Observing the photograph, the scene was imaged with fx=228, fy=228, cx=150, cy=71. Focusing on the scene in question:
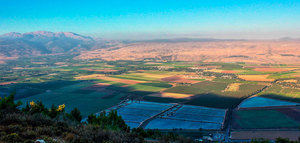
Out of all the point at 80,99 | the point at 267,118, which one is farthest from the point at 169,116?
Answer: the point at 80,99

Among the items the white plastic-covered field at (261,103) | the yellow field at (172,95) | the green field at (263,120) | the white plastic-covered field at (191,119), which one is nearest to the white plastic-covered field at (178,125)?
the white plastic-covered field at (191,119)

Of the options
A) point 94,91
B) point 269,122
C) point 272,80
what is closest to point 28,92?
point 94,91

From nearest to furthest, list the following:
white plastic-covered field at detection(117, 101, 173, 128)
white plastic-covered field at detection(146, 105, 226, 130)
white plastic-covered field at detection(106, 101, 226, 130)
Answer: white plastic-covered field at detection(146, 105, 226, 130), white plastic-covered field at detection(106, 101, 226, 130), white plastic-covered field at detection(117, 101, 173, 128)

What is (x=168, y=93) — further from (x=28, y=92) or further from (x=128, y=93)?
(x=28, y=92)

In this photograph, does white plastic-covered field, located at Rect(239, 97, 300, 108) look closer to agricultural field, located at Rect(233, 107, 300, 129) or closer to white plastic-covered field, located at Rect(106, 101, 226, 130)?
agricultural field, located at Rect(233, 107, 300, 129)

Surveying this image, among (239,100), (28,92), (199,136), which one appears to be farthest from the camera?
(28,92)

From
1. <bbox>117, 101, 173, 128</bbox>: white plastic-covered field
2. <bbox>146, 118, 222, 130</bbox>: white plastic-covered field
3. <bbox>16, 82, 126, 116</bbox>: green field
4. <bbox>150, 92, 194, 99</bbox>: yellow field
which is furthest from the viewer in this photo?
<bbox>150, 92, 194, 99</bbox>: yellow field

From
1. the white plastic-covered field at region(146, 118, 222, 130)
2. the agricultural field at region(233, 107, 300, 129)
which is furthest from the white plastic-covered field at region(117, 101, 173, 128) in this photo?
the agricultural field at region(233, 107, 300, 129)

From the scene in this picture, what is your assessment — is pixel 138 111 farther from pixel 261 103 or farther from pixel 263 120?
pixel 261 103
